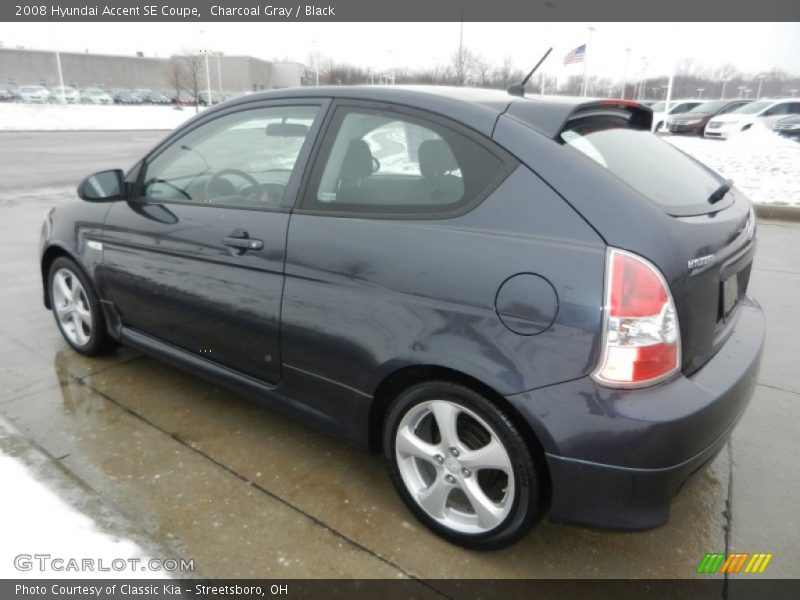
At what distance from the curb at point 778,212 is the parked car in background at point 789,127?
939 centimetres

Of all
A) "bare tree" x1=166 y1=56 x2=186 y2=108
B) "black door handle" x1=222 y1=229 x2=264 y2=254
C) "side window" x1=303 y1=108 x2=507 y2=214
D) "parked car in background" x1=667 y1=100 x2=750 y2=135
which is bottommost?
"black door handle" x1=222 y1=229 x2=264 y2=254

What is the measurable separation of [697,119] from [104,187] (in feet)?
77.4

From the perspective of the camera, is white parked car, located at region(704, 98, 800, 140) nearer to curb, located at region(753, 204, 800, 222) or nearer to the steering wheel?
curb, located at region(753, 204, 800, 222)

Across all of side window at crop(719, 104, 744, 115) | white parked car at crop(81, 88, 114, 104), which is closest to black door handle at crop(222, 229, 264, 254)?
side window at crop(719, 104, 744, 115)

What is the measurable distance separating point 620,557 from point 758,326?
109cm

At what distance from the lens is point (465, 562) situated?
6.97 feet

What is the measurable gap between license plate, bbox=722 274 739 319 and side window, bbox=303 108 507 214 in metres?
0.90

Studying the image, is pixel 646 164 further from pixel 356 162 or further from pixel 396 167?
pixel 356 162

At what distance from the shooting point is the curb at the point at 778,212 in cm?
836

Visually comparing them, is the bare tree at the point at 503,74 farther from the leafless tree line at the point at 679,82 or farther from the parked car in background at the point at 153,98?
the parked car in background at the point at 153,98

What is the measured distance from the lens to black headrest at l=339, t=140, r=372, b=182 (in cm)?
238

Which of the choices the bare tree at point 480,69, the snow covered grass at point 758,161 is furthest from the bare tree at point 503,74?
the snow covered grass at point 758,161

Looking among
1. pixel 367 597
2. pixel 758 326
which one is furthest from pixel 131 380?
pixel 758 326

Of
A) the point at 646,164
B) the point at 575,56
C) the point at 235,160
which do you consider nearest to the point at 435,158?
the point at 646,164
